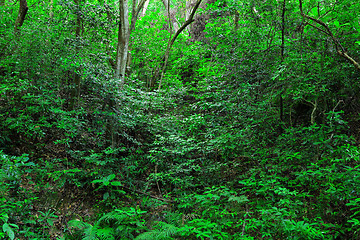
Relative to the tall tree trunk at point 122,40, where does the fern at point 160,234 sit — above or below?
below

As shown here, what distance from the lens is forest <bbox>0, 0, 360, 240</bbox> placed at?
401 cm

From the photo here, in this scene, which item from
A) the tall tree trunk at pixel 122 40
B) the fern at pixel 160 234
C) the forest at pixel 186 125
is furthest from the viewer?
the tall tree trunk at pixel 122 40

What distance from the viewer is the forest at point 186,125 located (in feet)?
13.1

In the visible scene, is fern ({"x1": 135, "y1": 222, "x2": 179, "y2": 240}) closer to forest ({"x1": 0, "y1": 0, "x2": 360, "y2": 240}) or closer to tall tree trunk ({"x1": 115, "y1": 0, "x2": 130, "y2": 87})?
forest ({"x1": 0, "y1": 0, "x2": 360, "y2": 240})

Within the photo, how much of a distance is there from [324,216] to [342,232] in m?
0.53

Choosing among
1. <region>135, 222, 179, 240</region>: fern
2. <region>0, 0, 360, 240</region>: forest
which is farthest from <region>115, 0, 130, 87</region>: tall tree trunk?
<region>135, 222, 179, 240</region>: fern

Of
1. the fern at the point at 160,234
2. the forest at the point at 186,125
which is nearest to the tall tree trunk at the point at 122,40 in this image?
the forest at the point at 186,125

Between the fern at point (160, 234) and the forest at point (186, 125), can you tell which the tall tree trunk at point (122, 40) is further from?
the fern at point (160, 234)

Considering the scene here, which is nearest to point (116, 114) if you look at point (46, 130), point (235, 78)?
point (46, 130)

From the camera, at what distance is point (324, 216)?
357 cm

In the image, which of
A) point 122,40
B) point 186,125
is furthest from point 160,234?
point 122,40

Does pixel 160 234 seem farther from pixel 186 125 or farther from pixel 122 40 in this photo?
pixel 122 40

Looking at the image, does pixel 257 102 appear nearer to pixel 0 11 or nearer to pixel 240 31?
pixel 240 31

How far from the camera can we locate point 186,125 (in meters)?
6.82
